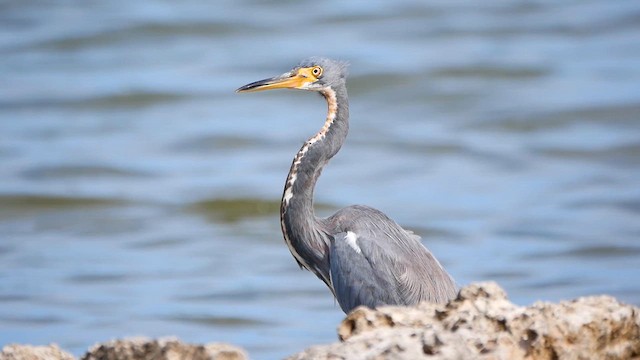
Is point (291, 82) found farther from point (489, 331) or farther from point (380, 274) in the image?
point (489, 331)

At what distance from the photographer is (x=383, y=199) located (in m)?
13.1

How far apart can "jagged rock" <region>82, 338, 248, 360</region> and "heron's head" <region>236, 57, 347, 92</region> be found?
124 inches

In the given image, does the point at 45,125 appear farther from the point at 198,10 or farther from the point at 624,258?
the point at 624,258

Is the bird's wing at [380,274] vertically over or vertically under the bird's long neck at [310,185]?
under

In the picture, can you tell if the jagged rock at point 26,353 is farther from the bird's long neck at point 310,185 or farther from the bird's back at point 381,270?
the bird's long neck at point 310,185

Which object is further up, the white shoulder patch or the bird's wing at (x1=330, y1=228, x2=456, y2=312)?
the white shoulder patch

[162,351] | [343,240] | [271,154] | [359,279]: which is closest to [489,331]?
[162,351]

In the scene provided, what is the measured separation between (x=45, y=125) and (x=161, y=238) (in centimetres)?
420

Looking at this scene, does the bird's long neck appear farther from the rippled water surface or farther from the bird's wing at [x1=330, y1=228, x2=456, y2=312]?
the rippled water surface

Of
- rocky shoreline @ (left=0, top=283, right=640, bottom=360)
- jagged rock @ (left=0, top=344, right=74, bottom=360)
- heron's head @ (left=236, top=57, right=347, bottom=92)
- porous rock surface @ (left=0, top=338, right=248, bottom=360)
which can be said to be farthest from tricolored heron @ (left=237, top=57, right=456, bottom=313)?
porous rock surface @ (left=0, top=338, right=248, bottom=360)

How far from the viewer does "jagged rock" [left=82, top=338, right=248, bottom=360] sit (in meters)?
3.75

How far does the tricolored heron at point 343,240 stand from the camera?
6.48 meters

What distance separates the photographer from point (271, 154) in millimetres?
14664

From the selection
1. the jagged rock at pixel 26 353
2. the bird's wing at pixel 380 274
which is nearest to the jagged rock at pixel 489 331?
the jagged rock at pixel 26 353
